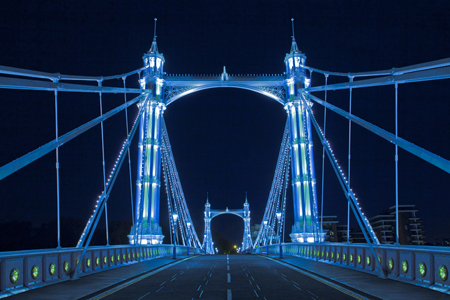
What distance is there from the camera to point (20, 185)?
74.8 metres

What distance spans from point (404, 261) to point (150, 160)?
79.2ft

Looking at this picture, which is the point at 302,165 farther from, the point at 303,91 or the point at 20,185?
the point at 20,185

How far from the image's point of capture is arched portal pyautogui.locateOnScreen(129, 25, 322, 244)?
3419 cm

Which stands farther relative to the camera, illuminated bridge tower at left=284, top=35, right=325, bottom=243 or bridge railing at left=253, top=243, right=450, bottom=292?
illuminated bridge tower at left=284, top=35, right=325, bottom=243

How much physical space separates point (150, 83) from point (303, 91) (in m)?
12.0

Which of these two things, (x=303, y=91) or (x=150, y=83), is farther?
(x=150, y=83)

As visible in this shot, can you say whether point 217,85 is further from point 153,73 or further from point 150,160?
point 150,160

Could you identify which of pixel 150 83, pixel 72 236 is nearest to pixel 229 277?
pixel 150 83

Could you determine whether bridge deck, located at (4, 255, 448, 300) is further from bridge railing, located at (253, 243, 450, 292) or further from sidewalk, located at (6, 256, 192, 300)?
bridge railing, located at (253, 243, 450, 292)

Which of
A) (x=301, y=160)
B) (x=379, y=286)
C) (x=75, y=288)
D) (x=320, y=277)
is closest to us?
(x=379, y=286)

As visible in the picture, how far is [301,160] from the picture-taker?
35.7 meters

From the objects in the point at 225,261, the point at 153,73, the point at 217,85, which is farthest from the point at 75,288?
the point at 217,85

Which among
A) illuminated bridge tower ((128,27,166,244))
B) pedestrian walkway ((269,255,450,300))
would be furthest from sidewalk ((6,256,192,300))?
illuminated bridge tower ((128,27,166,244))

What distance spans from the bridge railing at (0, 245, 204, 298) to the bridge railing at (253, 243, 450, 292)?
10143 mm
